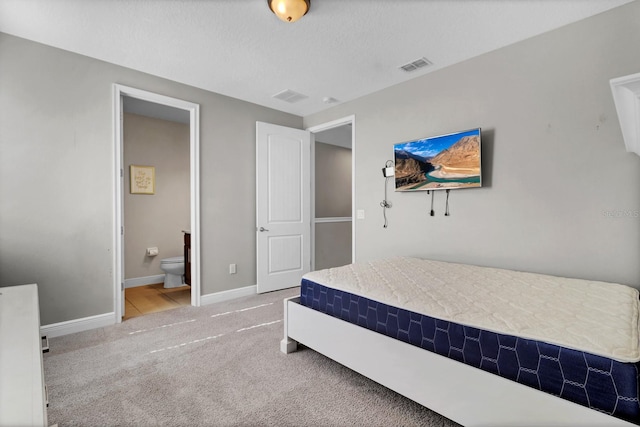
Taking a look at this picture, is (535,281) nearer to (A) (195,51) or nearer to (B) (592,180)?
(B) (592,180)

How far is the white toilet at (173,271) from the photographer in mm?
4292

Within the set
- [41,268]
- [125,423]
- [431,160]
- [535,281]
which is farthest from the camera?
[431,160]

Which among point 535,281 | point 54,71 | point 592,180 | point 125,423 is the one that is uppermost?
point 54,71

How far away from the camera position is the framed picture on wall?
14.7 ft

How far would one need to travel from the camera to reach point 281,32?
2.38 metres

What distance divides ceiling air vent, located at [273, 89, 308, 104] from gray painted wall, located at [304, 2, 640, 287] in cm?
124

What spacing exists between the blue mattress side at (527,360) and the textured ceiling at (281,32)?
79.2 inches

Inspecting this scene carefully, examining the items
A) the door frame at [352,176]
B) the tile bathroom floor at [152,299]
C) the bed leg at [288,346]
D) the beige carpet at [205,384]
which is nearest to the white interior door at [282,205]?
the door frame at [352,176]

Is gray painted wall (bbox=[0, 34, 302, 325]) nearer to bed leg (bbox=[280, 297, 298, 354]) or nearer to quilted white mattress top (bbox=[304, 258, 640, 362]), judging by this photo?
bed leg (bbox=[280, 297, 298, 354])

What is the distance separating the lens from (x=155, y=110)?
14.0ft

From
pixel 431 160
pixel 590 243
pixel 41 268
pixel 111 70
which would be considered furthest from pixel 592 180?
pixel 41 268

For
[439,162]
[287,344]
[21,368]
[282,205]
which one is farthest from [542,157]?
[21,368]

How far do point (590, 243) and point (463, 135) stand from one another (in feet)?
4.15

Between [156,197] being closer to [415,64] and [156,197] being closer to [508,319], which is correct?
[415,64]
